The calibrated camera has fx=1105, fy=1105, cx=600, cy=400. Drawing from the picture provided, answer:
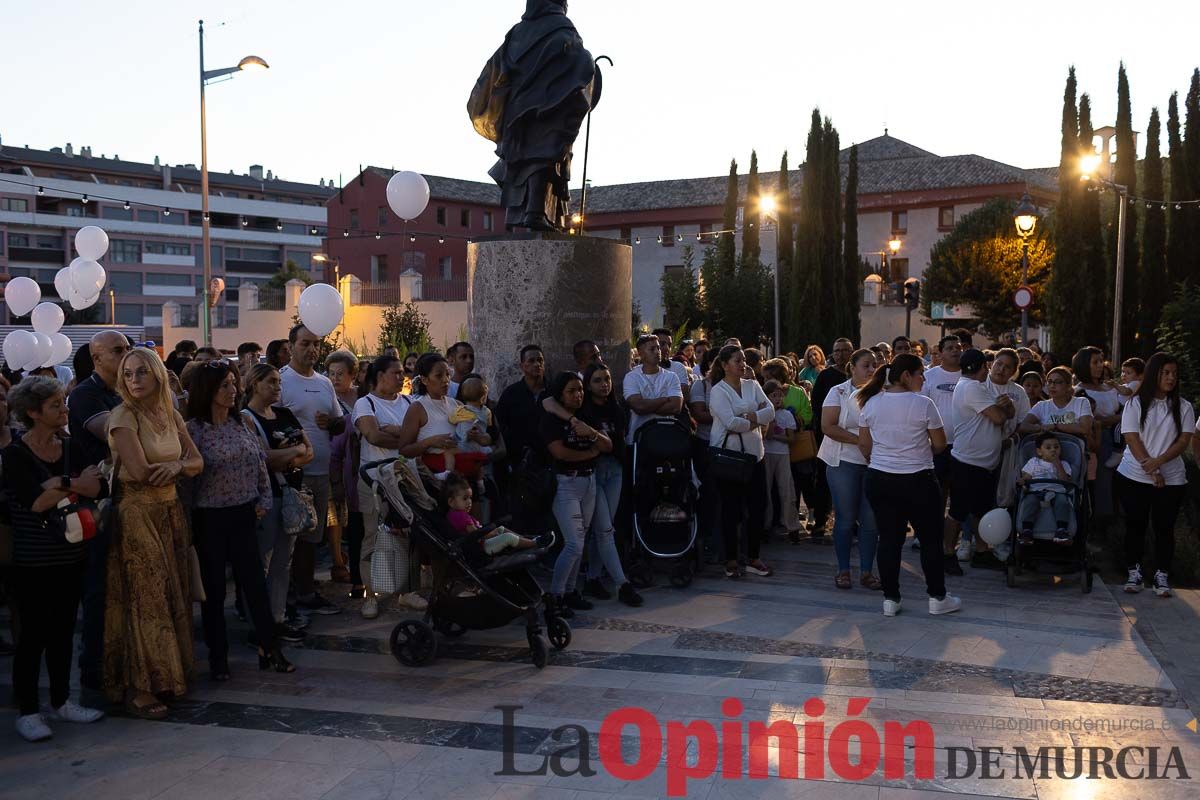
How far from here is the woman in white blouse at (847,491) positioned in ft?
26.4

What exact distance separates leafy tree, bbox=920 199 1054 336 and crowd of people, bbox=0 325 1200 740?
31.3 m

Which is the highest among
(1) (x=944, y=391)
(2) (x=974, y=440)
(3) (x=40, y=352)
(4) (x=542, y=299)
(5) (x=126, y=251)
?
(5) (x=126, y=251)

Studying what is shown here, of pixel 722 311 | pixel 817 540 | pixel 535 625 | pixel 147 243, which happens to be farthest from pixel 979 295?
pixel 147 243

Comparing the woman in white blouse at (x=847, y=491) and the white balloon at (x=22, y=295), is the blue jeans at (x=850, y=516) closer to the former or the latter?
the woman in white blouse at (x=847, y=491)

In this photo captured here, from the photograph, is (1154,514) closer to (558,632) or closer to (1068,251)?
(558,632)

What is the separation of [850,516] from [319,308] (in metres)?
5.94

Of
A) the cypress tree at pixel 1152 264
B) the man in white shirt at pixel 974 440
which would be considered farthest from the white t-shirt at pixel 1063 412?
the cypress tree at pixel 1152 264

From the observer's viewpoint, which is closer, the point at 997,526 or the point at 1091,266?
the point at 997,526

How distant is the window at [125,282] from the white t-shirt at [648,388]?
2584 inches

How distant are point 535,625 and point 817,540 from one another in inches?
177

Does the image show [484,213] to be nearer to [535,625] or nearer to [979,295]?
[979,295]

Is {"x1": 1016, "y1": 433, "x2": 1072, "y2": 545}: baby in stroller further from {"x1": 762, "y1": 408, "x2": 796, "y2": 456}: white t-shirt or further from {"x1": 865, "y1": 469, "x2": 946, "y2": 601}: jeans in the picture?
{"x1": 762, "y1": 408, "x2": 796, "y2": 456}: white t-shirt

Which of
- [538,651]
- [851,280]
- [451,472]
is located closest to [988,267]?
[851,280]

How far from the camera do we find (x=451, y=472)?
6.64m
